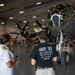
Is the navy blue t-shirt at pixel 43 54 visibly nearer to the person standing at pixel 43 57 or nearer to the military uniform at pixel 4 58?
the person standing at pixel 43 57

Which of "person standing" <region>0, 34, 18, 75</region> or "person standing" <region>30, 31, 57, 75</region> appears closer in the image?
"person standing" <region>0, 34, 18, 75</region>

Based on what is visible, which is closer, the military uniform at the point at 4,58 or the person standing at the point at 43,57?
the military uniform at the point at 4,58

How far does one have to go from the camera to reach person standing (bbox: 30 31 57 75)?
3467 mm

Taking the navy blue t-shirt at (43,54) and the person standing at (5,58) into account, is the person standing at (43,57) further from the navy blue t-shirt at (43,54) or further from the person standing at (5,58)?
the person standing at (5,58)

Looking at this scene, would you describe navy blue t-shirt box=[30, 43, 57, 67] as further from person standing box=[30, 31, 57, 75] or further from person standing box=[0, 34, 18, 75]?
person standing box=[0, 34, 18, 75]

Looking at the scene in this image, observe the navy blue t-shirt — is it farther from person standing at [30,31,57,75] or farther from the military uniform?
the military uniform

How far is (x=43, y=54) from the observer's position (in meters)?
3.48

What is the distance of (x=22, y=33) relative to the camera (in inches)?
687

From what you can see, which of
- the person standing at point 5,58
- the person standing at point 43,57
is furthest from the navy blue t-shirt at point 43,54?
the person standing at point 5,58

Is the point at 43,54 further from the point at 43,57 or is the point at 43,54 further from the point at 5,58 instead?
the point at 5,58

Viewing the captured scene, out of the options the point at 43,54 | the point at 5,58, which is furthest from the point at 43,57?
the point at 5,58

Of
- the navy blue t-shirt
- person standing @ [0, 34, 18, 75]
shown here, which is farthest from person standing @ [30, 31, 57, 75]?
person standing @ [0, 34, 18, 75]

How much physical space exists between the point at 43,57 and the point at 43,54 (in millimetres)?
57

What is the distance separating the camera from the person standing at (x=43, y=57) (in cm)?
347
